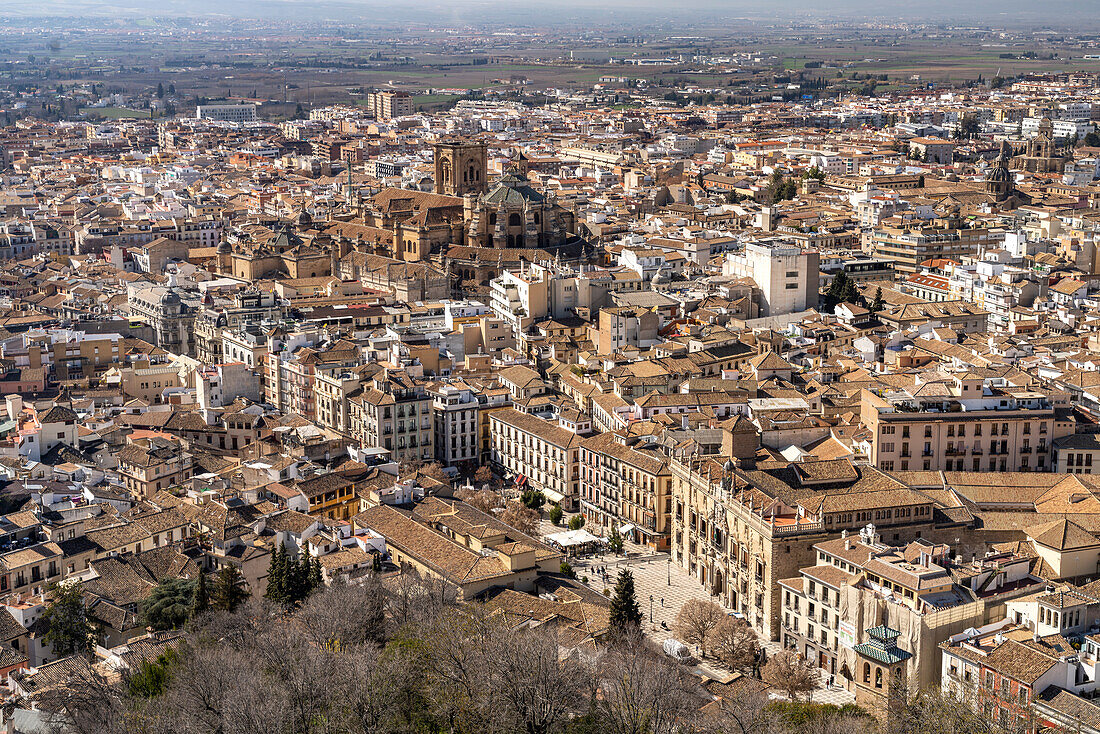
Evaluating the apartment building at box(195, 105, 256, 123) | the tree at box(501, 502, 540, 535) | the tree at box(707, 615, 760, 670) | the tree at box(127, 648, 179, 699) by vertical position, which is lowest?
the apartment building at box(195, 105, 256, 123)

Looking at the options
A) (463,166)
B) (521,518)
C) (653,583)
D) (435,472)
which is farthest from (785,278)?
(653,583)

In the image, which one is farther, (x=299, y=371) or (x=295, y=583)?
(x=299, y=371)

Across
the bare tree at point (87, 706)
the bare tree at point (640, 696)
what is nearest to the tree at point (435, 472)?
the bare tree at point (640, 696)

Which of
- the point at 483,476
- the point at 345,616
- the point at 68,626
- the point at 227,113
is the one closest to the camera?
the point at 345,616

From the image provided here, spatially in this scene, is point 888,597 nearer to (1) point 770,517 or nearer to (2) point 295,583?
(1) point 770,517

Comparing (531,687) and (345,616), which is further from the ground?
(531,687)

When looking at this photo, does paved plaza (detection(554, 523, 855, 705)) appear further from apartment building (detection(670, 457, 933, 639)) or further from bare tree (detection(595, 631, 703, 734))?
bare tree (detection(595, 631, 703, 734))

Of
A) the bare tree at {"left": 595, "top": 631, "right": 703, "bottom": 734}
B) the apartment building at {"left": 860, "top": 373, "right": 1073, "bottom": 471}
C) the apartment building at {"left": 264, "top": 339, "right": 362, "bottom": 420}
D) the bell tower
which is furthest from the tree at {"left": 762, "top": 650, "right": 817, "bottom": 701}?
the bell tower
